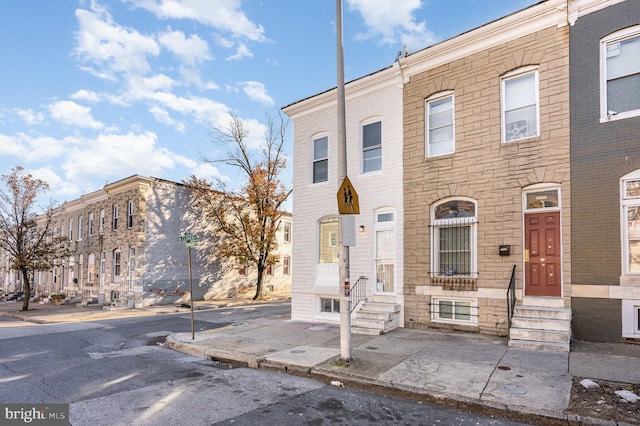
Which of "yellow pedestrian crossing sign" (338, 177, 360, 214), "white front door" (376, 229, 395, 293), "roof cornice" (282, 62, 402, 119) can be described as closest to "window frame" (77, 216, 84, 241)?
"roof cornice" (282, 62, 402, 119)

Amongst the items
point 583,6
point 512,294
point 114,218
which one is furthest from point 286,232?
point 583,6

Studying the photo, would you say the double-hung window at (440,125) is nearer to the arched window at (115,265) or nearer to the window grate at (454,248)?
the window grate at (454,248)

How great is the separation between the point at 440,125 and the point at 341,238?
5630 mm

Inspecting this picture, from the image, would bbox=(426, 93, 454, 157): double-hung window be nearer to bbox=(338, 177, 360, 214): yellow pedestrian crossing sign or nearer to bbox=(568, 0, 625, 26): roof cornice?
bbox=(568, 0, 625, 26): roof cornice

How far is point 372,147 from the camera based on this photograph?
42.2ft

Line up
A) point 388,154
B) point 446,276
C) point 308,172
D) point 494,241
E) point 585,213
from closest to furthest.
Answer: point 585,213 → point 494,241 → point 446,276 → point 388,154 → point 308,172

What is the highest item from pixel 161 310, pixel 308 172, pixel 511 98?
pixel 511 98

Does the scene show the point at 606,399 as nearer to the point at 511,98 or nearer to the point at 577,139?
the point at 577,139

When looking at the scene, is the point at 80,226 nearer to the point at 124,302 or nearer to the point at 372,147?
the point at 124,302

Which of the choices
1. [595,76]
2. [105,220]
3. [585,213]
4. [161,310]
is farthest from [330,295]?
[105,220]

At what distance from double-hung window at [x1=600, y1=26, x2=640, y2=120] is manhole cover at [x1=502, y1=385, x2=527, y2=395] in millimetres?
6540

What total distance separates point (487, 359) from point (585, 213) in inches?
165

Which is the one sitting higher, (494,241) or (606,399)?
(494,241)

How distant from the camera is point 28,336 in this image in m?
12.7
